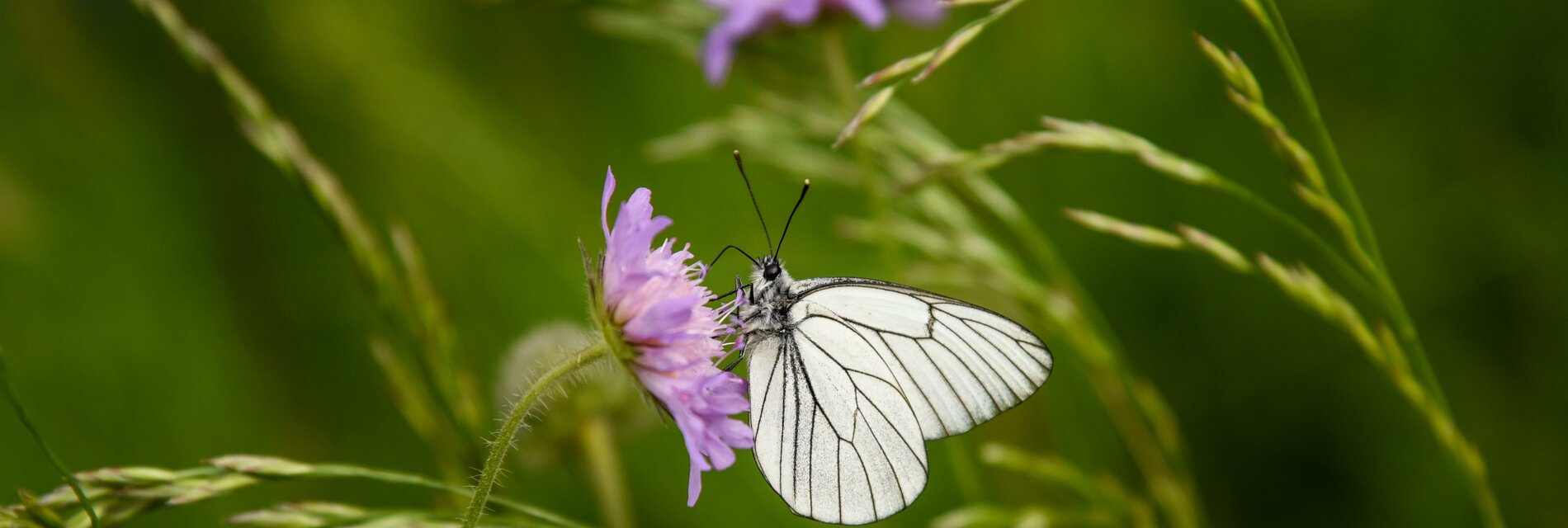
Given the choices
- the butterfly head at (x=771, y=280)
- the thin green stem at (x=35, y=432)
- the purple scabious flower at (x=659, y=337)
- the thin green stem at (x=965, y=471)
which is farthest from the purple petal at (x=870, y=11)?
the thin green stem at (x=35, y=432)

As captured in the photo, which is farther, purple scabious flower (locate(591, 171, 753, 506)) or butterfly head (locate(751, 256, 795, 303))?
butterfly head (locate(751, 256, 795, 303))

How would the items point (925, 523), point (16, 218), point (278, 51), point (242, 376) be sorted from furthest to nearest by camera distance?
1. point (278, 51)
2. point (242, 376)
3. point (16, 218)
4. point (925, 523)

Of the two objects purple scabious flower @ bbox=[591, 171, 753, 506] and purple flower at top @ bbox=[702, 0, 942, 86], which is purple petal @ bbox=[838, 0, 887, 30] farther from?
purple scabious flower @ bbox=[591, 171, 753, 506]

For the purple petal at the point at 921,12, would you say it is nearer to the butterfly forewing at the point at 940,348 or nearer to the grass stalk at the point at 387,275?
the butterfly forewing at the point at 940,348

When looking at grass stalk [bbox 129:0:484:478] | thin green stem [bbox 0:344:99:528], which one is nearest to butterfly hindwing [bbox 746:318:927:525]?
grass stalk [bbox 129:0:484:478]

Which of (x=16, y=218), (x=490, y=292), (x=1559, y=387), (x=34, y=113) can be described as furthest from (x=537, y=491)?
(x=1559, y=387)

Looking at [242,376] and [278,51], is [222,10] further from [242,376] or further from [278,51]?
[242,376]

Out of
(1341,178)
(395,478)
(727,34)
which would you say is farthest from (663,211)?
(1341,178)
